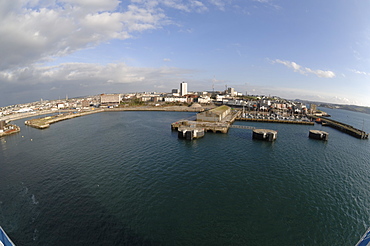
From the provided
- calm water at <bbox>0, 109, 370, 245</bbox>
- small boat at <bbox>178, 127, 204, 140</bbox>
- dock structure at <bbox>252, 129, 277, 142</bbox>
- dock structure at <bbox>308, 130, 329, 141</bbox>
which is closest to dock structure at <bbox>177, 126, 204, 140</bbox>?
small boat at <bbox>178, 127, 204, 140</bbox>

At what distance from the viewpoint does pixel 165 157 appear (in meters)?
23.5

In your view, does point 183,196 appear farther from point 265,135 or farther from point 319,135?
point 319,135

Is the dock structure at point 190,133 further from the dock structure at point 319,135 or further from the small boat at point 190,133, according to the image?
the dock structure at point 319,135

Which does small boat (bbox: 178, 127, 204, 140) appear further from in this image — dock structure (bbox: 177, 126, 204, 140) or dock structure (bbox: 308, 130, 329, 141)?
dock structure (bbox: 308, 130, 329, 141)

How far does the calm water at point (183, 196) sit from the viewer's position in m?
10.7

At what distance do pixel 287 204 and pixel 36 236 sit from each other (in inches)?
688

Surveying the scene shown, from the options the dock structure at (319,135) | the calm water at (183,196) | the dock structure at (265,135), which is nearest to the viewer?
the calm water at (183,196)

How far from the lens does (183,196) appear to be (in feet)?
47.9

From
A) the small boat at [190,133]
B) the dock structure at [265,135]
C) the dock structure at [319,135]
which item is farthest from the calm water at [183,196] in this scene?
the dock structure at [319,135]

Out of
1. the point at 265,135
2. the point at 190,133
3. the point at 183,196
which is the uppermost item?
the point at 265,135

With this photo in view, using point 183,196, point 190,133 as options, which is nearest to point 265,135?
point 190,133

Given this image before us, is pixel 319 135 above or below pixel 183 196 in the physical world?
above

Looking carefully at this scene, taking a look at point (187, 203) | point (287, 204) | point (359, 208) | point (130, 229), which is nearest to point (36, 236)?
point (130, 229)

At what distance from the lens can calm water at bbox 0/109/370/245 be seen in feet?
35.2
